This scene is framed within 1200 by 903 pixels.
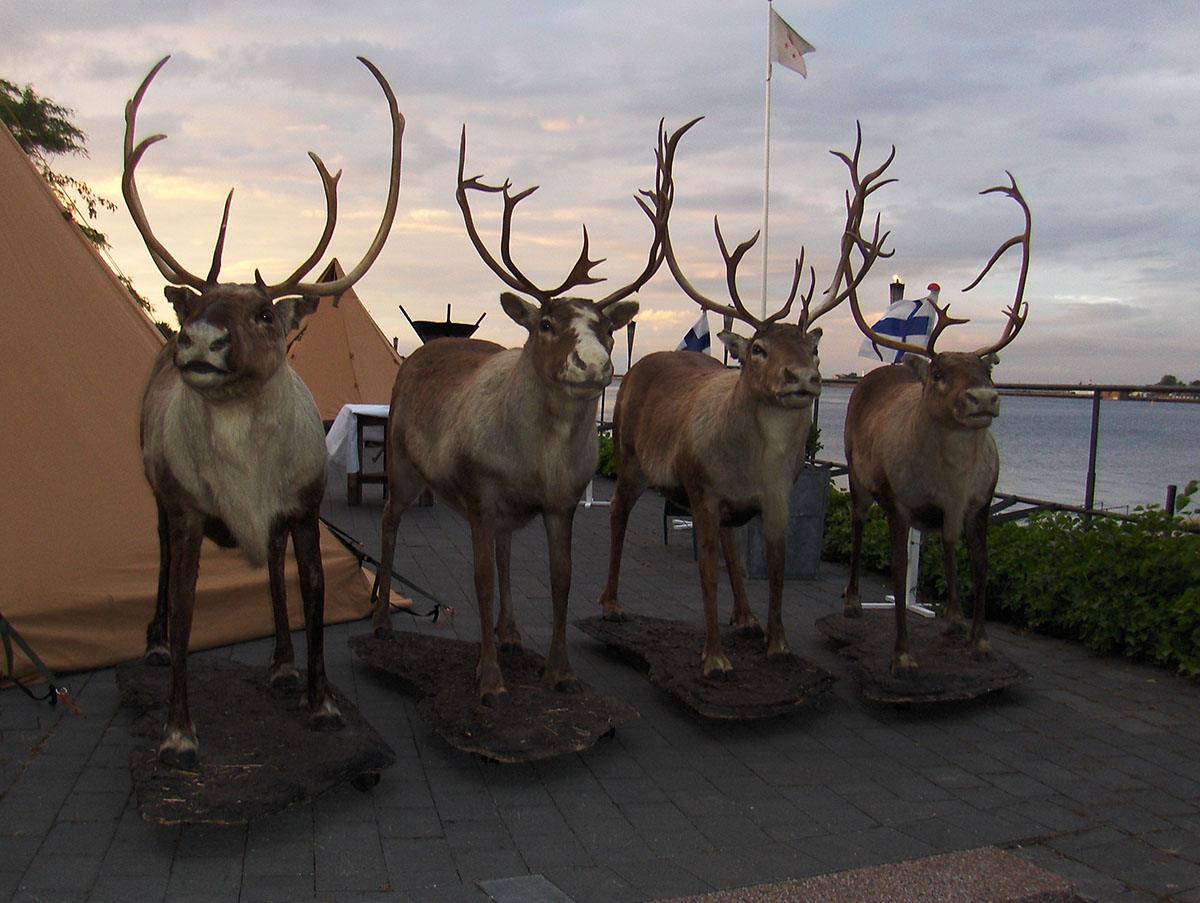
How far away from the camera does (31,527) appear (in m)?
5.18

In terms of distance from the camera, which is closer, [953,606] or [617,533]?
[953,606]

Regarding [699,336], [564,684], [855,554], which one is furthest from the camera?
[699,336]

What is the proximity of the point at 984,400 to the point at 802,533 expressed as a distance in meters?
3.27

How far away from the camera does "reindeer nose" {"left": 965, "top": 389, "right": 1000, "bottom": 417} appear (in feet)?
16.6

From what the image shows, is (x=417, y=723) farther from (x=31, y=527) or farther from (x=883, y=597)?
(x=883, y=597)

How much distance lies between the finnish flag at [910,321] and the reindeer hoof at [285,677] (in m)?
4.50

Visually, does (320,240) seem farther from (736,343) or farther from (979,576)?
(979,576)

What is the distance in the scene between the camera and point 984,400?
16.6 feet

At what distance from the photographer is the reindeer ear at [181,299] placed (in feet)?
12.5

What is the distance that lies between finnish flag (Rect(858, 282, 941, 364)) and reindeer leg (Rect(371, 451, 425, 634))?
3.37 m

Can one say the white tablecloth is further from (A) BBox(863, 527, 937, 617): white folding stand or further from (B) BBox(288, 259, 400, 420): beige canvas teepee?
(A) BBox(863, 527, 937, 617): white folding stand

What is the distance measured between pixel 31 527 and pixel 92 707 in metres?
1.01

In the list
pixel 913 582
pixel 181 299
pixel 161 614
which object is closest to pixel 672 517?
pixel 913 582

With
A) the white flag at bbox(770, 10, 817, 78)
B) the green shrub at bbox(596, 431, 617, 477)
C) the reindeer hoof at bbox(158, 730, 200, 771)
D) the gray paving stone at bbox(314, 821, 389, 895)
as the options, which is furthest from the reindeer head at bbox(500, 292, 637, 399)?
the green shrub at bbox(596, 431, 617, 477)
